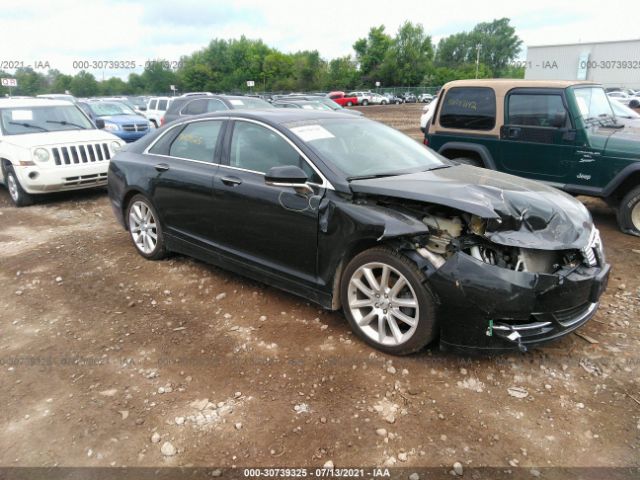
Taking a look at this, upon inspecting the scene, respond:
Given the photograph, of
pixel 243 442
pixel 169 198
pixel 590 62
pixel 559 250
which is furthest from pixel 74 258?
pixel 590 62

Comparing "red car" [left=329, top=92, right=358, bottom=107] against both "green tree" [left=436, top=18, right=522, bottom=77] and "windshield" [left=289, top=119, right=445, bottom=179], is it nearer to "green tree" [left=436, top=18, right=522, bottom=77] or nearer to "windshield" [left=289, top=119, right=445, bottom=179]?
"windshield" [left=289, top=119, right=445, bottom=179]

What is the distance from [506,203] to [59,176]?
23.5ft

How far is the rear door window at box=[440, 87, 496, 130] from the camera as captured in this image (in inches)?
275

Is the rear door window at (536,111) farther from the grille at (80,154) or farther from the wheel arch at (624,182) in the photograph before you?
the grille at (80,154)

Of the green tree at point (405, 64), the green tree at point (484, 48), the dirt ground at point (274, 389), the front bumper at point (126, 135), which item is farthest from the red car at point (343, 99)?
the green tree at point (484, 48)

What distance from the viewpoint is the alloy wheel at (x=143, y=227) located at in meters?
5.18

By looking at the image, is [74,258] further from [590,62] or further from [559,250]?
[590,62]

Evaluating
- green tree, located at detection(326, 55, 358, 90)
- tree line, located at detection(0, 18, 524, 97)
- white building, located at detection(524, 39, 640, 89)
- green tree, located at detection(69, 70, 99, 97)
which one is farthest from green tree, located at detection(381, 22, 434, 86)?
green tree, located at detection(69, 70, 99, 97)

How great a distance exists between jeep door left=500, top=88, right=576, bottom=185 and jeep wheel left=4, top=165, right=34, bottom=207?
302 inches

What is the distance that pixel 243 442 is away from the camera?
2.65 m

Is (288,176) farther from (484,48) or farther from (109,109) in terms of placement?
(484,48)

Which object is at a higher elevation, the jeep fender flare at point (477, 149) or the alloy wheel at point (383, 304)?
the jeep fender flare at point (477, 149)

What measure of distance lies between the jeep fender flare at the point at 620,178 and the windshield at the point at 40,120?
8561mm

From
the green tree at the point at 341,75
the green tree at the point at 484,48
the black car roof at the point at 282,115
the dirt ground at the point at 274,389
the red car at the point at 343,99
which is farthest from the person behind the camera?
the green tree at the point at 484,48
